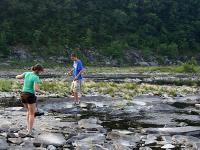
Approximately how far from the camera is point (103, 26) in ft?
356

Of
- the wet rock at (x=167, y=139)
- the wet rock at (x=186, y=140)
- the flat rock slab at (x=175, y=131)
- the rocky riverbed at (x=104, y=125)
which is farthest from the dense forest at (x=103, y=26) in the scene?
the wet rock at (x=186, y=140)

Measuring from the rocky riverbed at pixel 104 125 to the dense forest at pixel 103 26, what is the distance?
5922 cm

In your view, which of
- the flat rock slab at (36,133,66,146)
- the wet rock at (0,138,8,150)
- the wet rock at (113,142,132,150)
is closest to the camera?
the wet rock at (0,138,8,150)

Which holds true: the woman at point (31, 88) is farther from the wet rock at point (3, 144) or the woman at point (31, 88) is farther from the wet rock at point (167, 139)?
the wet rock at point (167, 139)

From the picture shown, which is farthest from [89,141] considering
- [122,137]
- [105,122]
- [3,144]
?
[105,122]

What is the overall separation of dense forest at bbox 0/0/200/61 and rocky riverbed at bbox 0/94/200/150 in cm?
5922

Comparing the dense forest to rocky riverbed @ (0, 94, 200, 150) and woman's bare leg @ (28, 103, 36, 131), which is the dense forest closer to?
rocky riverbed @ (0, 94, 200, 150)

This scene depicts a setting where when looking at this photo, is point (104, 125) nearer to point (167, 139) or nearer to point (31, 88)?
point (167, 139)

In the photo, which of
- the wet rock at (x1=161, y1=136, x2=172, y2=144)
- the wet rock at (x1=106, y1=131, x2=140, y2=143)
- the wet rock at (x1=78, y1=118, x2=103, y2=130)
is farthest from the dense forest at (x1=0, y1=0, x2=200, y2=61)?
the wet rock at (x1=161, y1=136, x2=172, y2=144)

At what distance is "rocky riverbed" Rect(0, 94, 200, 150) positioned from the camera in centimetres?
1463

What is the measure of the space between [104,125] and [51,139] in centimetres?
396

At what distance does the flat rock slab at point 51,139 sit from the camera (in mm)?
14477

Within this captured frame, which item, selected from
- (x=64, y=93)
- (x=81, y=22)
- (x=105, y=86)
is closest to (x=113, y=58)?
(x=81, y=22)

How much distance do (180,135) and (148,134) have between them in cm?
113
